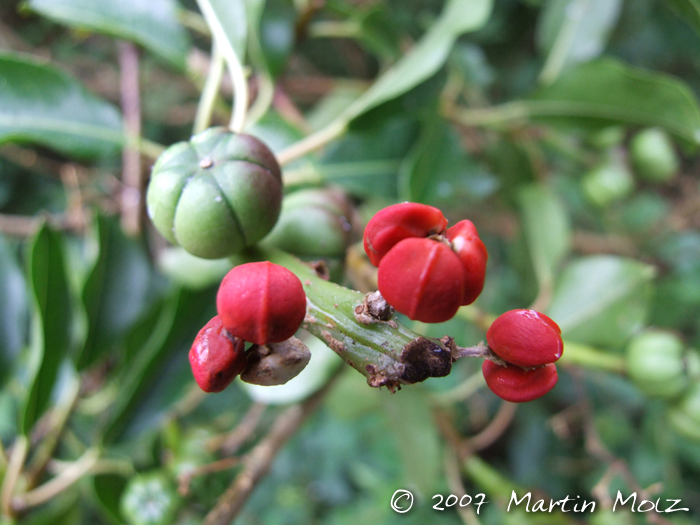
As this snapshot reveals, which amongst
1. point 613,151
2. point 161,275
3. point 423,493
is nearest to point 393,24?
point 613,151

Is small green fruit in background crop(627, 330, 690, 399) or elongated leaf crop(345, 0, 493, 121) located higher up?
elongated leaf crop(345, 0, 493, 121)

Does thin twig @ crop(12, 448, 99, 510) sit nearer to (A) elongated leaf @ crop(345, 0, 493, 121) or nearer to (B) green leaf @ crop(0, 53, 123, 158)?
(B) green leaf @ crop(0, 53, 123, 158)

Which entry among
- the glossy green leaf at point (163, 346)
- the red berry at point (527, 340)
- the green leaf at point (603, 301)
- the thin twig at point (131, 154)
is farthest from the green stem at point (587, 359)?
the thin twig at point (131, 154)

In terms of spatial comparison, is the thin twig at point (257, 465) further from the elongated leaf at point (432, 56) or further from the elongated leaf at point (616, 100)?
the elongated leaf at point (616, 100)

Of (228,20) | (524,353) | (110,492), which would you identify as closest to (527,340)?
(524,353)

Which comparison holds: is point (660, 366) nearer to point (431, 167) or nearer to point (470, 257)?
point (431, 167)

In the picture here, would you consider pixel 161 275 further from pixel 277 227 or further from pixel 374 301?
pixel 374 301

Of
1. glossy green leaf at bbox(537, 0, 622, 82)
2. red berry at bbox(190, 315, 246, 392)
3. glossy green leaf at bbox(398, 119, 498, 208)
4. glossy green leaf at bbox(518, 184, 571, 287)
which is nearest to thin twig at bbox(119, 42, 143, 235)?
glossy green leaf at bbox(398, 119, 498, 208)
